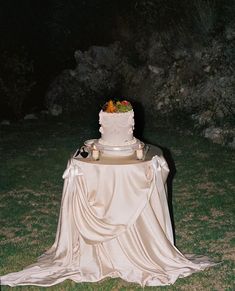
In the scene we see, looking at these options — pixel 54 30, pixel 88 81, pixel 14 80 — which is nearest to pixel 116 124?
pixel 14 80

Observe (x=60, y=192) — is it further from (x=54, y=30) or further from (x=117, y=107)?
(x=54, y=30)

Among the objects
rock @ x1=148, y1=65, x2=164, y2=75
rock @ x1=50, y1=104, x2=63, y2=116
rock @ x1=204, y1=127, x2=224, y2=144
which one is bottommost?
rock @ x1=50, y1=104, x2=63, y2=116

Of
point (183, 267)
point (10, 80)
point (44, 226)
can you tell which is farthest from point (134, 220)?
point (10, 80)

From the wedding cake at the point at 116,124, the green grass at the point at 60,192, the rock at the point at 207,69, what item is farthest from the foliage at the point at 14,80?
the wedding cake at the point at 116,124

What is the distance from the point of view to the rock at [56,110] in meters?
14.2

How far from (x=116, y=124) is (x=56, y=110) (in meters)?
9.54

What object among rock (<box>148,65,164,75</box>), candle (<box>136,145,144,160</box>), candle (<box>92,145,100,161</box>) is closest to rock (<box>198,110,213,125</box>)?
rock (<box>148,65,164,75</box>)

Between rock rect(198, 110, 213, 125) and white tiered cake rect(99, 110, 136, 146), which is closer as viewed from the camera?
white tiered cake rect(99, 110, 136, 146)

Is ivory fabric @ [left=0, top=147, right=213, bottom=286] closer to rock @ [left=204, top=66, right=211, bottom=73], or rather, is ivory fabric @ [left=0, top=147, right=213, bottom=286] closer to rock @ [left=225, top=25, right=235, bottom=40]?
rock @ [left=204, top=66, right=211, bottom=73]

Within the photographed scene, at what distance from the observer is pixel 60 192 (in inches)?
310

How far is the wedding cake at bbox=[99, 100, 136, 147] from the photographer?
16.1 feet

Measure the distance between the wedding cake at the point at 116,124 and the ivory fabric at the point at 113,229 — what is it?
0.85 feet

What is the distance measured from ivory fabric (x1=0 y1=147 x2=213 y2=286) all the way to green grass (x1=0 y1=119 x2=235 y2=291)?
→ 0.13 m

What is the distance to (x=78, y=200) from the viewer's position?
4.71 meters
